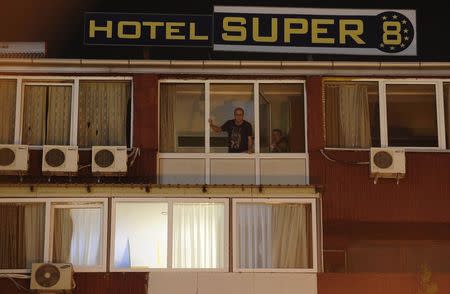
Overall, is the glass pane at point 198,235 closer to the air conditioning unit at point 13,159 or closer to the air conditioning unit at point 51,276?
the air conditioning unit at point 51,276

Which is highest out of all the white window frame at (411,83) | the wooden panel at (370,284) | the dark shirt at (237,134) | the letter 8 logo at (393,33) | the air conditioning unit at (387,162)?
the letter 8 logo at (393,33)

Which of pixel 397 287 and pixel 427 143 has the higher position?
pixel 427 143

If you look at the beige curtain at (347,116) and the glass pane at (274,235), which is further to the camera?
the beige curtain at (347,116)

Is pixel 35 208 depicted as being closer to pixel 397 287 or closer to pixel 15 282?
pixel 15 282

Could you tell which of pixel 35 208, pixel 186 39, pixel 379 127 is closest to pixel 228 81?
pixel 186 39

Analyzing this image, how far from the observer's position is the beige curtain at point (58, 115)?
1988 centimetres

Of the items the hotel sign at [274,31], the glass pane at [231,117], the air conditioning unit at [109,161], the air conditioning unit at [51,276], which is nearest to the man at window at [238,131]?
the glass pane at [231,117]

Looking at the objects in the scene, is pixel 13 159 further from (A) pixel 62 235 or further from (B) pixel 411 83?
(B) pixel 411 83

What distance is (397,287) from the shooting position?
1839 centimetres

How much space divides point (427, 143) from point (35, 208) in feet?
24.7

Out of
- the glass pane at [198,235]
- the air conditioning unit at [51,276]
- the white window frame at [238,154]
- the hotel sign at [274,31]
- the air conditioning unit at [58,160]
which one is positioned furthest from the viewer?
the hotel sign at [274,31]

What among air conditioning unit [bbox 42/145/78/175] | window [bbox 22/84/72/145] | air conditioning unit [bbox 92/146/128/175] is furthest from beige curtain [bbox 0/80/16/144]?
air conditioning unit [bbox 92/146/128/175]

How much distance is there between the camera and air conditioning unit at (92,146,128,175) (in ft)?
62.6

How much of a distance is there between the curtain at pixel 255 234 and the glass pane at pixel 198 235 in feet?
1.15
